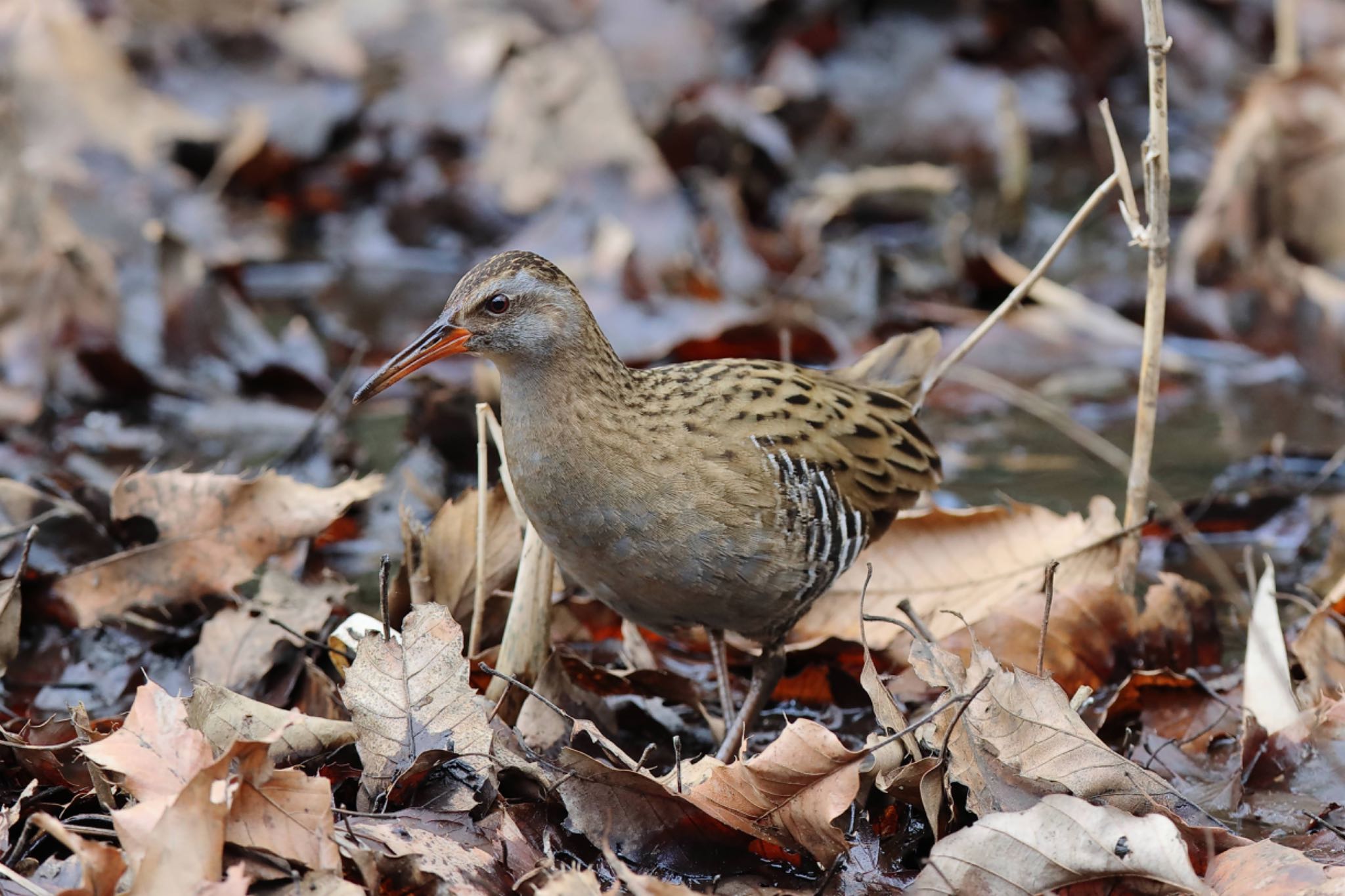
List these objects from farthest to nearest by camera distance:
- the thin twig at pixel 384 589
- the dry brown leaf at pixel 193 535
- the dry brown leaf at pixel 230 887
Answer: the dry brown leaf at pixel 193 535
the thin twig at pixel 384 589
the dry brown leaf at pixel 230 887

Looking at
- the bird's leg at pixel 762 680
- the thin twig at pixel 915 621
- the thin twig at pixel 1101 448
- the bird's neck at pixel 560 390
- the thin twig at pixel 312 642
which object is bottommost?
the thin twig at pixel 1101 448

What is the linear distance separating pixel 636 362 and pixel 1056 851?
3.04m

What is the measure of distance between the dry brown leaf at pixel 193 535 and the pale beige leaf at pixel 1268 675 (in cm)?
197

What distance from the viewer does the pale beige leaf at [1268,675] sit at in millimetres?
3219

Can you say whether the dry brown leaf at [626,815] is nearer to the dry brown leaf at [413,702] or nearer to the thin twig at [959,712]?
the dry brown leaf at [413,702]

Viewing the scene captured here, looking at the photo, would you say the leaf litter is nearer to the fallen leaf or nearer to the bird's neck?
the fallen leaf

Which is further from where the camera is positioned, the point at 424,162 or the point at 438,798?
the point at 424,162

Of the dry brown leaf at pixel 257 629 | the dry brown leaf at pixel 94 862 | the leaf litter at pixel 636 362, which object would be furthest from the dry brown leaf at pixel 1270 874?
the dry brown leaf at pixel 257 629

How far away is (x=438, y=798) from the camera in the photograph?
278 cm

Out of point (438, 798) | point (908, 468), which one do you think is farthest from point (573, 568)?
point (908, 468)

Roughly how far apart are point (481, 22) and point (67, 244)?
3.23m

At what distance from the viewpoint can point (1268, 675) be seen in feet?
10.8

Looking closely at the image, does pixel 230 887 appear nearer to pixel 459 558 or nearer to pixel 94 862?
pixel 94 862

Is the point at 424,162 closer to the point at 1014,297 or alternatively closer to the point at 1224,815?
the point at 1014,297
